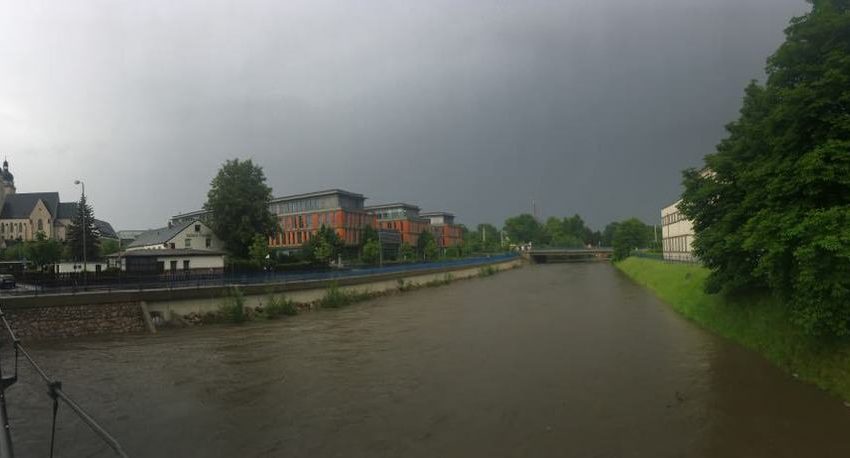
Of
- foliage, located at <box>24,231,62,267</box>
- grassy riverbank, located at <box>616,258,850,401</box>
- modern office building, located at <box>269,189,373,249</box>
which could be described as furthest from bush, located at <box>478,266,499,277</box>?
foliage, located at <box>24,231,62,267</box>

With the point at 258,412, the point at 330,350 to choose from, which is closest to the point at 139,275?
the point at 330,350

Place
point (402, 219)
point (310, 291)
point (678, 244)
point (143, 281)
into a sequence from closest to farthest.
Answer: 1. point (143, 281)
2. point (310, 291)
3. point (678, 244)
4. point (402, 219)

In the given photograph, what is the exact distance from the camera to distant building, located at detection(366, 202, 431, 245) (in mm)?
115812

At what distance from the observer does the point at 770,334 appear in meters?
18.2

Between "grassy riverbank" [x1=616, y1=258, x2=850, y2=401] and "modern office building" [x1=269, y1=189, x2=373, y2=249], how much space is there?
218ft

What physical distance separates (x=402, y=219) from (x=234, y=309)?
274ft

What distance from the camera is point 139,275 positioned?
34219mm

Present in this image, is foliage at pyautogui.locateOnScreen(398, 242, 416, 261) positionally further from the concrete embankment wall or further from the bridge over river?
the concrete embankment wall

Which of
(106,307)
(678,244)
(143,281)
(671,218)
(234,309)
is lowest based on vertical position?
(234,309)

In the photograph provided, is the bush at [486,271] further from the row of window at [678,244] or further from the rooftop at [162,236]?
the rooftop at [162,236]

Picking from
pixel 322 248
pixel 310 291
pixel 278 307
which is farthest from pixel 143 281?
pixel 322 248

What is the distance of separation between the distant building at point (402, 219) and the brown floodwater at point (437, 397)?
290 feet

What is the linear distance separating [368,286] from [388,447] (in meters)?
39.7

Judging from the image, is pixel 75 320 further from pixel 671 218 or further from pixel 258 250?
pixel 671 218
